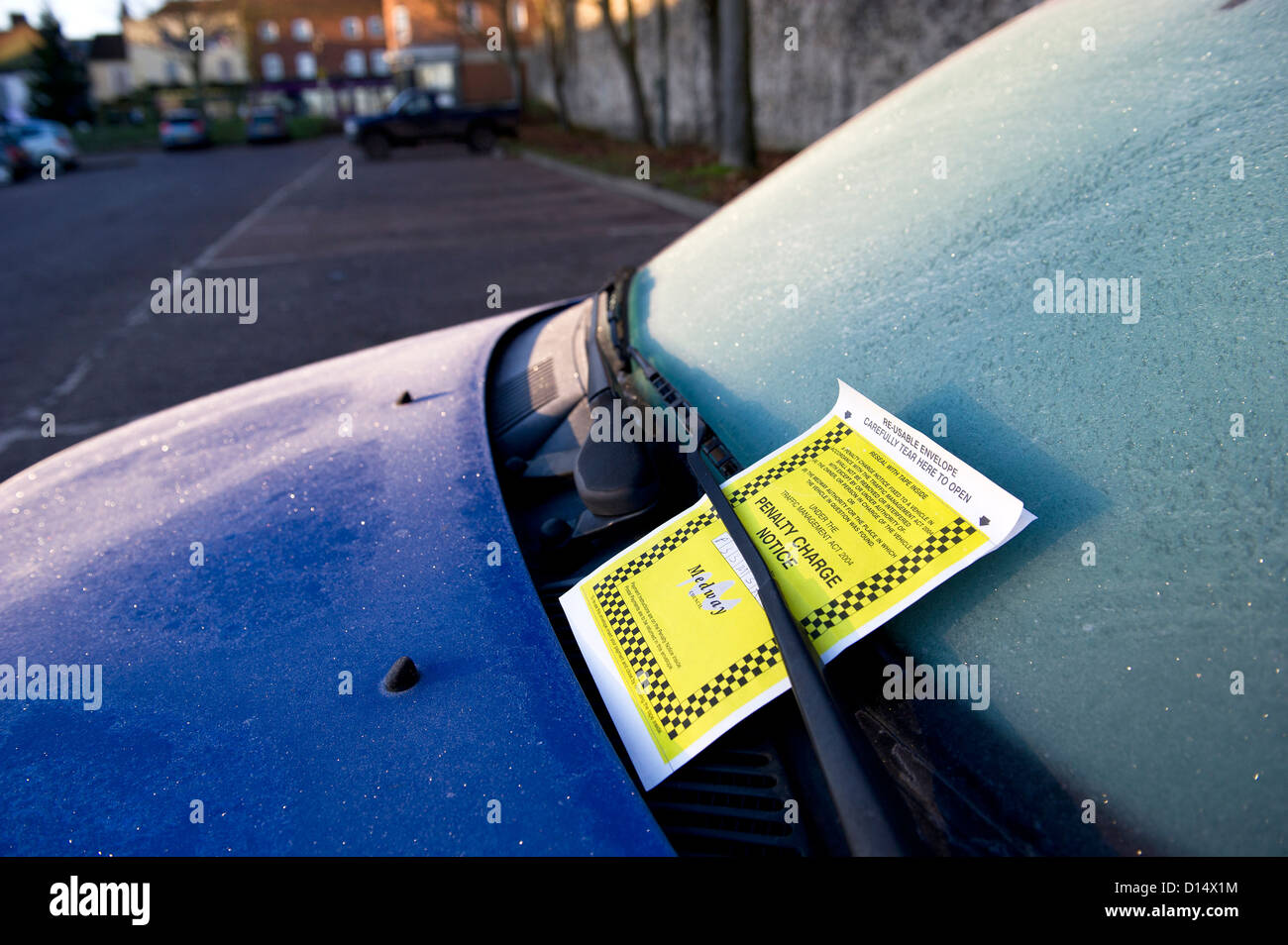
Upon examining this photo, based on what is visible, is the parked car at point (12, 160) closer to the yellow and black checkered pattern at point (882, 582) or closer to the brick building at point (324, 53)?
the yellow and black checkered pattern at point (882, 582)

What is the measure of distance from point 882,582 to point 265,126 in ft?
132

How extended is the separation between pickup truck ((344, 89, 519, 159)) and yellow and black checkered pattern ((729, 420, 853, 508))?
1039 inches

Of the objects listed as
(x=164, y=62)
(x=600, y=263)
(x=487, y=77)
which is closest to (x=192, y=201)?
(x=600, y=263)

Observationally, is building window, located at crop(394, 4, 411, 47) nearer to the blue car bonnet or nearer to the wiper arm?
the blue car bonnet

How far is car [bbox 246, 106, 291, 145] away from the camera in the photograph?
113 ft

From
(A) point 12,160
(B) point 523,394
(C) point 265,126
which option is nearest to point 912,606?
(B) point 523,394

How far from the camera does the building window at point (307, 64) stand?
2633 inches

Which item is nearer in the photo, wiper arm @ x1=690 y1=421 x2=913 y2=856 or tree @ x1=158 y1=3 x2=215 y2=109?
wiper arm @ x1=690 y1=421 x2=913 y2=856

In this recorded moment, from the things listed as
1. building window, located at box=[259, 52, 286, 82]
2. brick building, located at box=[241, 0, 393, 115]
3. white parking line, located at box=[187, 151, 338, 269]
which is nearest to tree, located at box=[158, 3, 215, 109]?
brick building, located at box=[241, 0, 393, 115]

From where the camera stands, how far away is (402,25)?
44.9 meters

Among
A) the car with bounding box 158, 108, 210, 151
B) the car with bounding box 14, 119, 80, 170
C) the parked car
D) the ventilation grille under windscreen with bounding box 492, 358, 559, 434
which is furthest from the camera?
the car with bounding box 158, 108, 210, 151

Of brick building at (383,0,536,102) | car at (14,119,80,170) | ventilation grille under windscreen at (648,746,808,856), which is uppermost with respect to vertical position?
brick building at (383,0,536,102)
